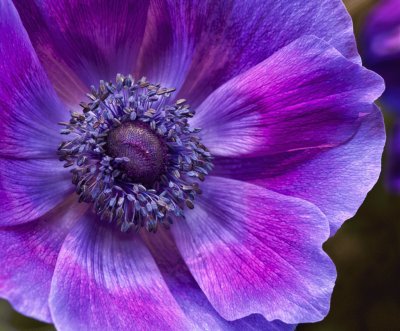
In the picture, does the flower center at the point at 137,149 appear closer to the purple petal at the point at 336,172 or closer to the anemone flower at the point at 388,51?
the purple petal at the point at 336,172

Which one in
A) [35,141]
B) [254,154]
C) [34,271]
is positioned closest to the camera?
[34,271]

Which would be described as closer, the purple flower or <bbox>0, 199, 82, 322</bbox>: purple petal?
<bbox>0, 199, 82, 322</bbox>: purple petal

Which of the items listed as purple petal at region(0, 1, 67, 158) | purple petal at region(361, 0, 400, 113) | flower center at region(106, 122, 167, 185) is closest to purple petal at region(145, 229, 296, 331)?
flower center at region(106, 122, 167, 185)

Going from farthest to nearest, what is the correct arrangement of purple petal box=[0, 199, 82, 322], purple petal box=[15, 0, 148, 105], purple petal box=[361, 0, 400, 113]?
Answer: purple petal box=[361, 0, 400, 113]
purple petal box=[15, 0, 148, 105]
purple petal box=[0, 199, 82, 322]

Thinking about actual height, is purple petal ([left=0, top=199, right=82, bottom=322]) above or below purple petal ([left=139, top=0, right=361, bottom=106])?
below

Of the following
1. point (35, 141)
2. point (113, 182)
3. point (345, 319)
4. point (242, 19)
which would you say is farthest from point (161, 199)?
point (345, 319)

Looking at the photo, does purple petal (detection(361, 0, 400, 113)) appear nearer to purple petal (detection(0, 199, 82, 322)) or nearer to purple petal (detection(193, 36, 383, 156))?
purple petal (detection(193, 36, 383, 156))

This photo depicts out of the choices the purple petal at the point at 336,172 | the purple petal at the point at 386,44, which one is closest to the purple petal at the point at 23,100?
the purple petal at the point at 336,172

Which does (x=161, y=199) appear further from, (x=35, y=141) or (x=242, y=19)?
(x=242, y=19)
